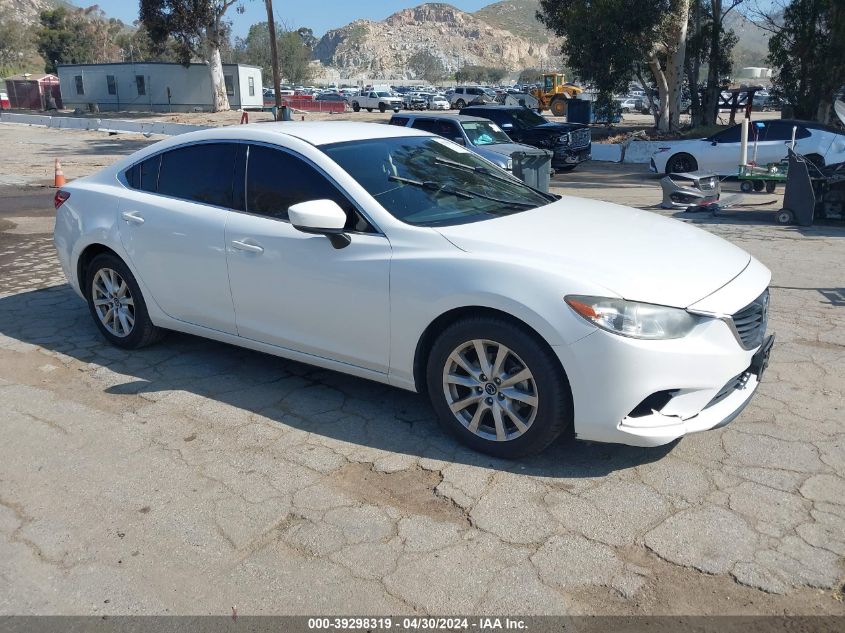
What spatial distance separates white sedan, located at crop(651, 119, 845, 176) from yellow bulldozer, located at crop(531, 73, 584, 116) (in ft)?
105

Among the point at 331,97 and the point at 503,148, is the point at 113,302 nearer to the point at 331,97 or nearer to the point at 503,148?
the point at 503,148

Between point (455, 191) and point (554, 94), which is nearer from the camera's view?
point (455, 191)

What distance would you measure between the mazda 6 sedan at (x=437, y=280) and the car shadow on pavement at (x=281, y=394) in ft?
0.58

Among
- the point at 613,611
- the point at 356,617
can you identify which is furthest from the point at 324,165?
the point at 613,611

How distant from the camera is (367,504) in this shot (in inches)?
139

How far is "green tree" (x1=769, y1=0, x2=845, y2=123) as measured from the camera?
63.1 ft

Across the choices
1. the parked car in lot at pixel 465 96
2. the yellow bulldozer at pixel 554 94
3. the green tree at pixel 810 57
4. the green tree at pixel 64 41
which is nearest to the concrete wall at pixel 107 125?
the green tree at pixel 810 57

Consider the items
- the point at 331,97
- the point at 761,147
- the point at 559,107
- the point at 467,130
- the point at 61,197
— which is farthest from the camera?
the point at 331,97

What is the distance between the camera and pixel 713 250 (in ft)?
13.6

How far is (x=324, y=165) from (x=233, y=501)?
195 cm

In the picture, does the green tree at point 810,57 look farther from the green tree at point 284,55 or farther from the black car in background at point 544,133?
the green tree at point 284,55

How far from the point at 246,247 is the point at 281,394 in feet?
3.17

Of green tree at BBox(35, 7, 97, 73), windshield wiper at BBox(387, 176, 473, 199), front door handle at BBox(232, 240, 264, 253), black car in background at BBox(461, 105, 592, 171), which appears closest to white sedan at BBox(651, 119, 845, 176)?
black car in background at BBox(461, 105, 592, 171)

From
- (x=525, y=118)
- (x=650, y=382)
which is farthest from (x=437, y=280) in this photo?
(x=525, y=118)
